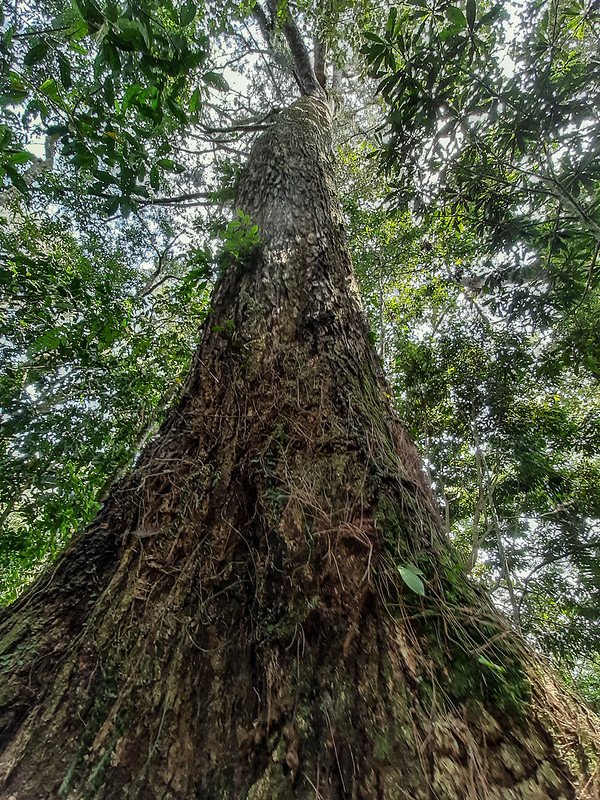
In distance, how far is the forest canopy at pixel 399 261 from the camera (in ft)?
6.02

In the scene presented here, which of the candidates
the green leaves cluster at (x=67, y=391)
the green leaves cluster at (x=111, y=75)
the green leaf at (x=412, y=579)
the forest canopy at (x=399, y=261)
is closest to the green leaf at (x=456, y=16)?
the forest canopy at (x=399, y=261)

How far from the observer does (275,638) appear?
981 mm

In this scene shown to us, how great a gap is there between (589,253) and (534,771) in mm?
4099

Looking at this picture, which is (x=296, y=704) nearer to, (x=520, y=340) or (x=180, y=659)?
(x=180, y=659)

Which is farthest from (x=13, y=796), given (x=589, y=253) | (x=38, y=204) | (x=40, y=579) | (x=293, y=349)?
(x=38, y=204)

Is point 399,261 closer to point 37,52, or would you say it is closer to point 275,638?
point 37,52

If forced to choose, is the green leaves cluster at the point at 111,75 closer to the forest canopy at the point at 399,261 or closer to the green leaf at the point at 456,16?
the forest canopy at the point at 399,261

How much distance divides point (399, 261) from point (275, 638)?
528 centimetres

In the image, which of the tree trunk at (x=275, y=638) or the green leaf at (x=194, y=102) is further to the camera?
the green leaf at (x=194, y=102)

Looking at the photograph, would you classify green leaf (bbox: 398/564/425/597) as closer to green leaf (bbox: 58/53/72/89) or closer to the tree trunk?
the tree trunk

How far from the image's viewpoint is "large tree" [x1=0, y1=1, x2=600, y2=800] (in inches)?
31.9

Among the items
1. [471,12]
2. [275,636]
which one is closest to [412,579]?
[275,636]

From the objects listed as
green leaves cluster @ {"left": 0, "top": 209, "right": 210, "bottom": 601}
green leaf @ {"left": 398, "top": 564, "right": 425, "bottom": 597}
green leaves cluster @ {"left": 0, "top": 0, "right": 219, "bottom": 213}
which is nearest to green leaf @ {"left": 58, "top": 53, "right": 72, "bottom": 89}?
green leaves cluster @ {"left": 0, "top": 0, "right": 219, "bottom": 213}

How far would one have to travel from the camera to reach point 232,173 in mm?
3297
